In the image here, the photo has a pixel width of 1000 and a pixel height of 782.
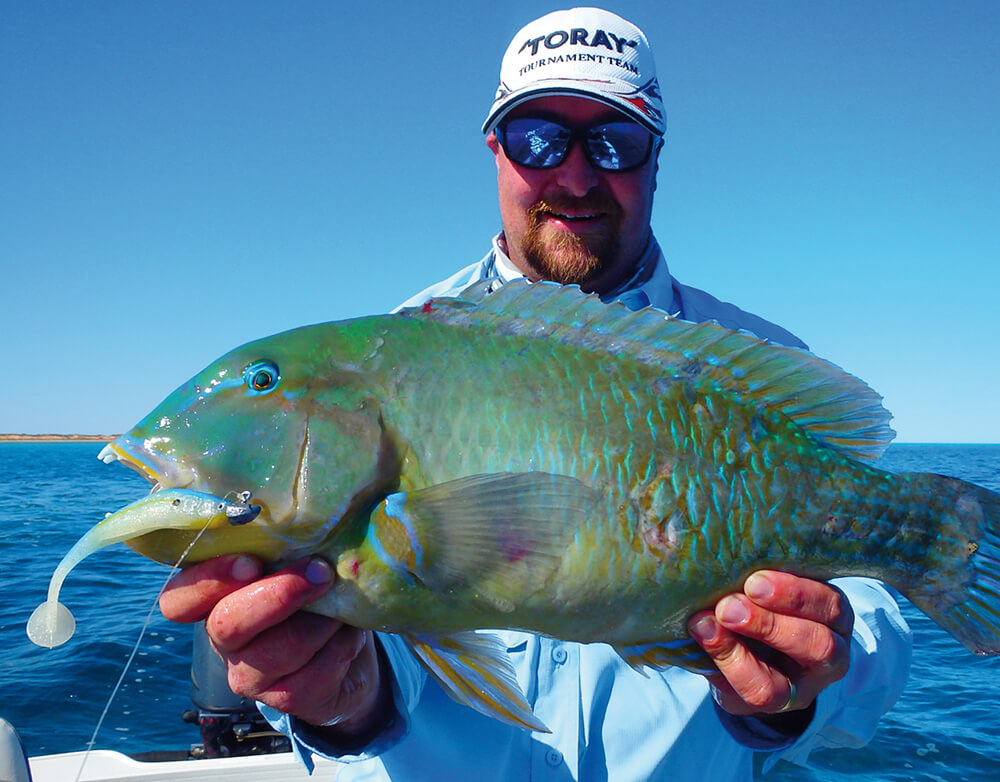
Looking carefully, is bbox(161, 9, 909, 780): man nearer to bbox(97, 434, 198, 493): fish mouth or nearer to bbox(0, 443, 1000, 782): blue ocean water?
bbox(97, 434, 198, 493): fish mouth

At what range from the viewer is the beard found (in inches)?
138

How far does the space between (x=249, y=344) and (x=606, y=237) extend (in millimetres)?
2109

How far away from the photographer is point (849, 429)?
7.02 feet

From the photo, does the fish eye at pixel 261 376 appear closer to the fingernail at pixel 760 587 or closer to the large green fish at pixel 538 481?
the large green fish at pixel 538 481

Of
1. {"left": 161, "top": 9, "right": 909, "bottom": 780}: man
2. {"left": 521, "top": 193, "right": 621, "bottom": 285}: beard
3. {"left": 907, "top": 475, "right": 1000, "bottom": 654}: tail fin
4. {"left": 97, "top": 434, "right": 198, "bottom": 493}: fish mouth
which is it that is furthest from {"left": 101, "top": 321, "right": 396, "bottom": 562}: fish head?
{"left": 521, "top": 193, "right": 621, "bottom": 285}: beard

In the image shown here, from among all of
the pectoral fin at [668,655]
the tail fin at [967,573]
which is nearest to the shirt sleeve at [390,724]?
the pectoral fin at [668,655]

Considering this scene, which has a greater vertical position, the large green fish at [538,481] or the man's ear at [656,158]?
the man's ear at [656,158]

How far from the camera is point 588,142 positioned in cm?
346

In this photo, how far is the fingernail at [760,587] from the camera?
1856 mm

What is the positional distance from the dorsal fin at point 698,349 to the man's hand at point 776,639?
0.48 m

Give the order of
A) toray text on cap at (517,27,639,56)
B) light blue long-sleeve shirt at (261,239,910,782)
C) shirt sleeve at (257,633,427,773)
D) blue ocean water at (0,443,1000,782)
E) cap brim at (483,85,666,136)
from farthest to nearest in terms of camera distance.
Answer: blue ocean water at (0,443,1000,782) < toray text on cap at (517,27,639,56) < cap brim at (483,85,666,136) < light blue long-sleeve shirt at (261,239,910,782) < shirt sleeve at (257,633,427,773)

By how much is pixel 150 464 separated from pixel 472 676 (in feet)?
3.22

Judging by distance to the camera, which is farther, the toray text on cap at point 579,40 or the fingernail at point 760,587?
the toray text on cap at point 579,40

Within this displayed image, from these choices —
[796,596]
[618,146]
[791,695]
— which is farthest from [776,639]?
[618,146]
